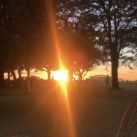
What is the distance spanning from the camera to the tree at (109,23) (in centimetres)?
4803

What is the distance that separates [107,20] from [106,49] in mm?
4093

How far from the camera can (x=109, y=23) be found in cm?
5075

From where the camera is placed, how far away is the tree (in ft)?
158

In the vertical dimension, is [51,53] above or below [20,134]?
above

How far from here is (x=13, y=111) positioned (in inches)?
851

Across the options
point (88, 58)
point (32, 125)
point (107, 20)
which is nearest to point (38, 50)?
point (32, 125)

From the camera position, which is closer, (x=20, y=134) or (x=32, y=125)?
(x=20, y=134)

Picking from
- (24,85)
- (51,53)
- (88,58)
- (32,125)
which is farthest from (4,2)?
(24,85)

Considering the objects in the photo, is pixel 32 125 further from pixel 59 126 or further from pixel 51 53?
pixel 51 53

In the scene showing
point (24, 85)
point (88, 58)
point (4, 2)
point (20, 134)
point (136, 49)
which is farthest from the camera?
point (24, 85)

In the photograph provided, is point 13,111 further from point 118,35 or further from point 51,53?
point 118,35

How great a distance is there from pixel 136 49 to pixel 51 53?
30.7m

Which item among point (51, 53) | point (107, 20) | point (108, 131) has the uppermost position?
point (107, 20)

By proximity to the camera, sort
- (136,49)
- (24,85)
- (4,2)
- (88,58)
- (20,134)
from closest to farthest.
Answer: (20,134) < (4,2) < (88,58) < (136,49) < (24,85)
